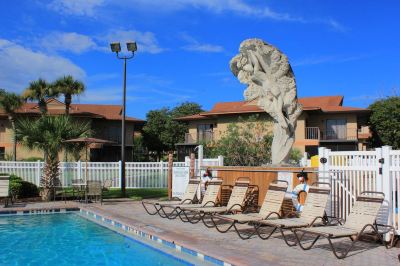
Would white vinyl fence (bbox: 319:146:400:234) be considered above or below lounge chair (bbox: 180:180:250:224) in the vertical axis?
above

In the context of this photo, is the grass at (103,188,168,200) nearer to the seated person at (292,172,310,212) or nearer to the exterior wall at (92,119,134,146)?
the seated person at (292,172,310,212)

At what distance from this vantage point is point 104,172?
22641 millimetres

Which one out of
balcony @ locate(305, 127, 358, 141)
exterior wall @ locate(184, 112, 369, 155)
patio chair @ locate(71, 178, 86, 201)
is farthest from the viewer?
balcony @ locate(305, 127, 358, 141)

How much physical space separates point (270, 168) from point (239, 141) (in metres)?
14.2

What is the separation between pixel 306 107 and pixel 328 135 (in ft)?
12.1

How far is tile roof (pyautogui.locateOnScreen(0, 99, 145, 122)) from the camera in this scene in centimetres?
4022

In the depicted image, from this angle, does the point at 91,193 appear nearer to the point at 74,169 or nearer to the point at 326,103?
the point at 74,169

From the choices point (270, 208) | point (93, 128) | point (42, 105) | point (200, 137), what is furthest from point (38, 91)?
point (270, 208)

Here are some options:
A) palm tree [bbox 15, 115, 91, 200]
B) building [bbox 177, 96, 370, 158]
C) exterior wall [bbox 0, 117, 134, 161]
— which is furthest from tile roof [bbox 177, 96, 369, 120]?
palm tree [bbox 15, 115, 91, 200]

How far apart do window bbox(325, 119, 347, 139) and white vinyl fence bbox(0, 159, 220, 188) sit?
21.1m

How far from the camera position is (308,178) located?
1002cm

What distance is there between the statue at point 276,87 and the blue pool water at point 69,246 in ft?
16.5

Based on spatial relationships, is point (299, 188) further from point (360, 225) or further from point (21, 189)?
point (21, 189)

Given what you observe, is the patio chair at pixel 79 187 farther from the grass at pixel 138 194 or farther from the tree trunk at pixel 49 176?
the grass at pixel 138 194
